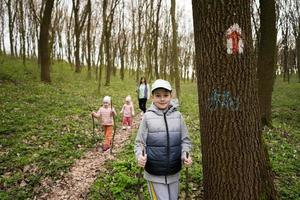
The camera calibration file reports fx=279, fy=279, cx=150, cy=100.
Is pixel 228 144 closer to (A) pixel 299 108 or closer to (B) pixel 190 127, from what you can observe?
(B) pixel 190 127

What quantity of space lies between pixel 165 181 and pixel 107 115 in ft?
19.5

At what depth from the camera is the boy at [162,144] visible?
376 centimetres

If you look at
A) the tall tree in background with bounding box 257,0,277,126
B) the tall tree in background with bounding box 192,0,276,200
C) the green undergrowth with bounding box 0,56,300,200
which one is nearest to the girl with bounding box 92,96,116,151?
the green undergrowth with bounding box 0,56,300,200

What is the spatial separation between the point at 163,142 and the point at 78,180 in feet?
13.4

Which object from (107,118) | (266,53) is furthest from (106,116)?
(266,53)

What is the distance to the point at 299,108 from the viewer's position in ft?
62.1

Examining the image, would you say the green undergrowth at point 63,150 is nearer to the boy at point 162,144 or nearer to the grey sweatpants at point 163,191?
the grey sweatpants at point 163,191

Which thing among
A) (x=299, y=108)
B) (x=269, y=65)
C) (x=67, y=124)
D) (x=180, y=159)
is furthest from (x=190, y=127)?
(x=299, y=108)

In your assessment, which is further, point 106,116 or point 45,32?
point 45,32

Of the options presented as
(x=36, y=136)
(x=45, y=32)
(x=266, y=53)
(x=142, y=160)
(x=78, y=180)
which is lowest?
(x=78, y=180)

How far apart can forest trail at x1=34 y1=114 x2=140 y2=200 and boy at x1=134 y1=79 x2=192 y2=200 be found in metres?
2.87

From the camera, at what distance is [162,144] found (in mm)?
3750

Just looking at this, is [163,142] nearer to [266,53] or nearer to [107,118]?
[107,118]

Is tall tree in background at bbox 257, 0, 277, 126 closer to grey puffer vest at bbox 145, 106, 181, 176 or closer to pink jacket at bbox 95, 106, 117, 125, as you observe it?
pink jacket at bbox 95, 106, 117, 125
